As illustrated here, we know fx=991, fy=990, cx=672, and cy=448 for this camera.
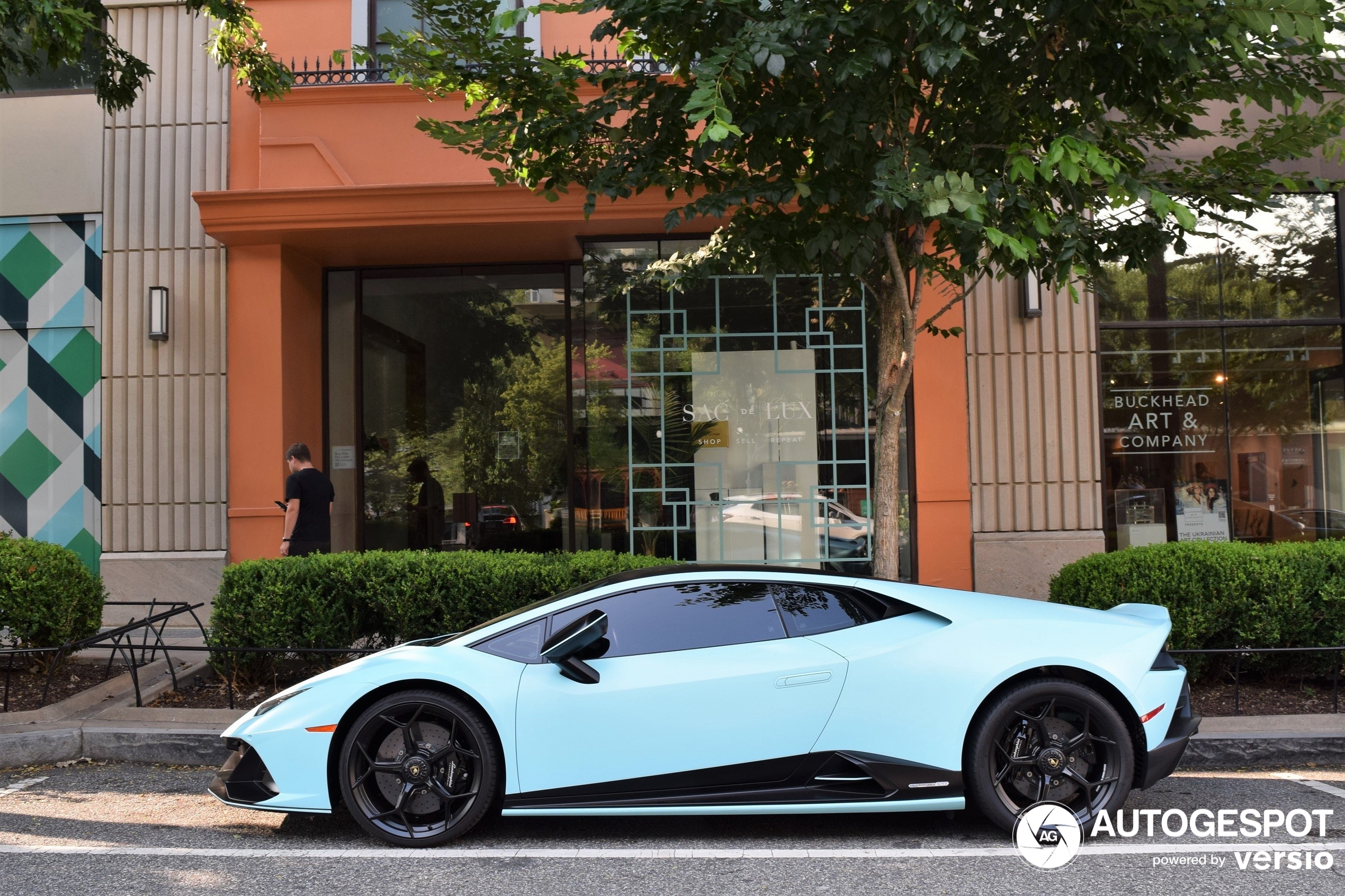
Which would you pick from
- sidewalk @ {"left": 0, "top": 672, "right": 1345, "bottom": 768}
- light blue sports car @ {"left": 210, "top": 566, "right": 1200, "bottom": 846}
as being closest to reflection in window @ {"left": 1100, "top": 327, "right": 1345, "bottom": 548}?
sidewalk @ {"left": 0, "top": 672, "right": 1345, "bottom": 768}

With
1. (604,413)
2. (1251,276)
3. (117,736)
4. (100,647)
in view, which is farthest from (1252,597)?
(100,647)

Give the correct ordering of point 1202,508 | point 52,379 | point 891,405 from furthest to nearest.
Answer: point 52,379 < point 1202,508 < point 891,405

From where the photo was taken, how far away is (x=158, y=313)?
10.1 m

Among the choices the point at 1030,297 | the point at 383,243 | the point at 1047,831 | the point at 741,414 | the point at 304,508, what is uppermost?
the point at 383,243

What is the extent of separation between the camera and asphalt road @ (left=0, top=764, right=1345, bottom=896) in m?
3.79

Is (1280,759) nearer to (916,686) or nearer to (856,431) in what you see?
(916,686)

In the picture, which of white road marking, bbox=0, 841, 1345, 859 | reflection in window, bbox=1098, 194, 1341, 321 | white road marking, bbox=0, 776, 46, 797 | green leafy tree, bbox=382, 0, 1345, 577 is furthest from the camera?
reflection in window, bbox=1098, 194, 1341, 321

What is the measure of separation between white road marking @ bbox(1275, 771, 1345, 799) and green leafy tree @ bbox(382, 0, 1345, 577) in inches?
93.2

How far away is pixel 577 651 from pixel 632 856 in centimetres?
89

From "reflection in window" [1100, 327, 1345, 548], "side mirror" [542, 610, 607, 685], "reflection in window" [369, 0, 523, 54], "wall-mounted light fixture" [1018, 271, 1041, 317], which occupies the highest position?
"reflection in window" [369, 0, 523, 54]

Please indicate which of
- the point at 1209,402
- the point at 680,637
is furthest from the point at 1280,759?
the point at 1209,402

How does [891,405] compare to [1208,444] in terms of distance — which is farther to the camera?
[1208,444]

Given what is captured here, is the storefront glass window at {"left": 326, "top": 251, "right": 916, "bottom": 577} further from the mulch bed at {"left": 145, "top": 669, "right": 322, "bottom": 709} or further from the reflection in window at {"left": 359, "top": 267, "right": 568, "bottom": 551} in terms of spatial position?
the mulch bed at {"left": 145, "top": 669, "right": 322, "bottom": 709}

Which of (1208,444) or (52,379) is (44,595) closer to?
(52,379)
